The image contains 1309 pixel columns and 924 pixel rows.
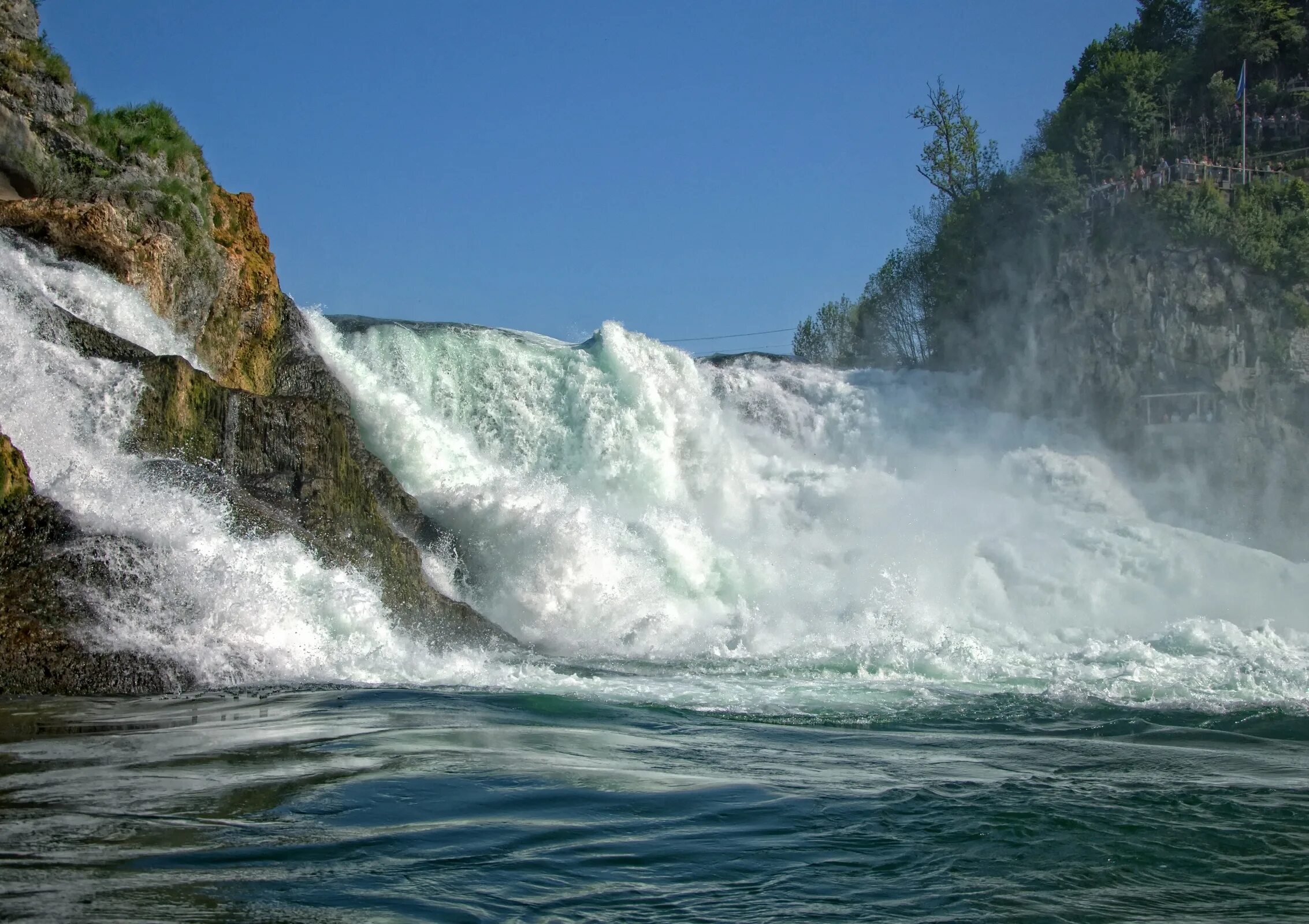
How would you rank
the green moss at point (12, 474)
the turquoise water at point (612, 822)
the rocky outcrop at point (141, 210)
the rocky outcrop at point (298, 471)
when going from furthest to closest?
the rocky outcrop at point (141, 210)
the rocky outcrop at point (298, 471)
the green moss at point (12, 474)
the turquoise water at point (612, 822)

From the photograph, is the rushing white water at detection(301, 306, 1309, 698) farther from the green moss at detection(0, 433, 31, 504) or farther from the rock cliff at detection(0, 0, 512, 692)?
the green moss at detection(0, 433, 31, 504)

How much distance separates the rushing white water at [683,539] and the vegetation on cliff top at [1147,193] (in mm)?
4261

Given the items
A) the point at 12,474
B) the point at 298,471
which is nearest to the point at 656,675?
the point at 298,471

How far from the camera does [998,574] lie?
66.1 feet

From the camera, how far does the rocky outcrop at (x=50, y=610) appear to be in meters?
8.18

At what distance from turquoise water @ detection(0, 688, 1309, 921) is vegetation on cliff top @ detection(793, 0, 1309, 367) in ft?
70.7

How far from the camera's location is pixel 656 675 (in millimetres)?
11477

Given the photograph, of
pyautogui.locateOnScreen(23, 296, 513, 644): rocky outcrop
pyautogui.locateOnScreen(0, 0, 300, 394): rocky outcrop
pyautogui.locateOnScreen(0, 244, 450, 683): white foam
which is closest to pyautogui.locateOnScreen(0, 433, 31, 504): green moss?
pyautogui.locateOnScreen(0, 244, 450, 683): white foam

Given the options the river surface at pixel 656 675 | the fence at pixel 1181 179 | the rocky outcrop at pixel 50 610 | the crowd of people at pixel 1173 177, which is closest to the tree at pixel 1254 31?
the crowd of people at pixel 1173 177

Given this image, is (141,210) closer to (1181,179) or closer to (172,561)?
(172,561)

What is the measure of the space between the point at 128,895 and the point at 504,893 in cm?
105

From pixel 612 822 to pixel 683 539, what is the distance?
44.6 feet

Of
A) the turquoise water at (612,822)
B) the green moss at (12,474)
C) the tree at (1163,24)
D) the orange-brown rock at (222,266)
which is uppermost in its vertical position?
the tree at (1163,24)

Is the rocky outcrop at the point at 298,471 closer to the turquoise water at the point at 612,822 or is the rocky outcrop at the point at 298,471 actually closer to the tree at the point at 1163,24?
the turquoise water at the point at 612,822
